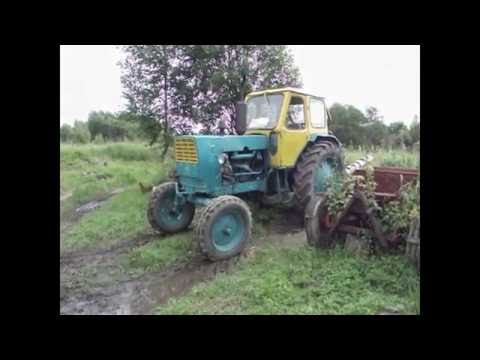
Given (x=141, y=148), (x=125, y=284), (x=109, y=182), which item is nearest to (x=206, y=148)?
(x=125, y=284)

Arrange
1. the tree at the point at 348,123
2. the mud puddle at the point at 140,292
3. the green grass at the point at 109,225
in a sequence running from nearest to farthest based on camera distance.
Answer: the mud puddle at the point at 140,292 → the green grass at the point at 109,225 → the tree at the point at 348,123

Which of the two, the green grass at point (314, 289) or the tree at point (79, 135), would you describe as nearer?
the green grass at point (314, 289)

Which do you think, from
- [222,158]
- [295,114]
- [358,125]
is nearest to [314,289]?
[222,158]

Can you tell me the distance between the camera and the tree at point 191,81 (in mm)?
9648

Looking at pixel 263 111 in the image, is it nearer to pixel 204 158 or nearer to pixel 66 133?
pixel 204 158

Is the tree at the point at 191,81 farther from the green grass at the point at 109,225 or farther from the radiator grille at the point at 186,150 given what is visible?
the radiator grille at the point at 186,150

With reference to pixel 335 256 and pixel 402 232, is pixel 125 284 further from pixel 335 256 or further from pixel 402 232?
pixel 402 232

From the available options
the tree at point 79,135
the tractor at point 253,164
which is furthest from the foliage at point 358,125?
the tractor at point 253,164

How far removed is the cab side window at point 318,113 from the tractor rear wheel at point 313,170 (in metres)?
0.36

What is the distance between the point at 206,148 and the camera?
5730 mm

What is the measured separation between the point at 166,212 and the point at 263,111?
2355 mm

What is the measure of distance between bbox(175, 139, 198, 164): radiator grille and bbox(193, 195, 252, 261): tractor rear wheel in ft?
2.94

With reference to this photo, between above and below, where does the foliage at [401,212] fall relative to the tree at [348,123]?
below

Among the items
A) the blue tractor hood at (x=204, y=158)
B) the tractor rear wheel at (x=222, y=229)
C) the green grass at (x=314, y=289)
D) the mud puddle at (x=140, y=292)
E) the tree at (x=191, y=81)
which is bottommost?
the mud puddle at (x=140, y=292)
